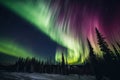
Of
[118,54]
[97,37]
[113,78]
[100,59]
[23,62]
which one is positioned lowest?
[113,78]

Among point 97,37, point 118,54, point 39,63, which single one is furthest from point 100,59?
point 39,63

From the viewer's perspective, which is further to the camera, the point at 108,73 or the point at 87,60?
the point at 87,60

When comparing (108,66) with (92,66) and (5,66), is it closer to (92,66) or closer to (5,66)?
(92,66)

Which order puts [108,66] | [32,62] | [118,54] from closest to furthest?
[32,62] → [108,66] → [118,54]

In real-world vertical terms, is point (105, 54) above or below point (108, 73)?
above

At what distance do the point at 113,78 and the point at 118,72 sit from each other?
293cm

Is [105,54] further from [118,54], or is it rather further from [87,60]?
[118,54]

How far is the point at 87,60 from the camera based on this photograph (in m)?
41.6

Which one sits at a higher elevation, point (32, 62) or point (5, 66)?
point (32, 62)

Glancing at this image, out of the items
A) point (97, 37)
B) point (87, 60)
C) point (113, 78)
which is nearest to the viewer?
point (113, 78)

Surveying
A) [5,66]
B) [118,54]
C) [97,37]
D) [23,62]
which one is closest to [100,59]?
[97,37]

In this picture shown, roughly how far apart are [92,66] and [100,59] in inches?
174

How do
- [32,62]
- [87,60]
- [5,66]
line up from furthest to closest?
[87,60] → [32,62] → [5,66]

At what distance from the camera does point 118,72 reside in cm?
3391
